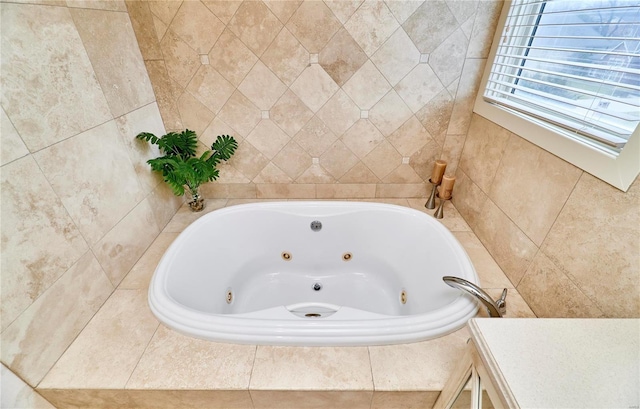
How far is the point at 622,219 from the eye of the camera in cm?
72

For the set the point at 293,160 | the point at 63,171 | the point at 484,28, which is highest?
the point at 484,28

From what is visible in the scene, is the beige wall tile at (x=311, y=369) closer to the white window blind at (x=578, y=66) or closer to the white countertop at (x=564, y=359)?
the white countertop at (x=564, y=359)

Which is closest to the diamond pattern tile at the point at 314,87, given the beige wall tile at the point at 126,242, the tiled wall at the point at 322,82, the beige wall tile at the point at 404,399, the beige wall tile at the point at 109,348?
the tiled wall at the point at 322,82

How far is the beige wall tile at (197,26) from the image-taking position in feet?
4.20

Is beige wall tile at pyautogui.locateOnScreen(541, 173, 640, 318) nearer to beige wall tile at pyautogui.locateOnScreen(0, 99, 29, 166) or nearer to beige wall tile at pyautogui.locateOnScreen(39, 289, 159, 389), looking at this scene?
beige wall tile at pyautogui.locateOnScreen(39, 289, 159, 389)

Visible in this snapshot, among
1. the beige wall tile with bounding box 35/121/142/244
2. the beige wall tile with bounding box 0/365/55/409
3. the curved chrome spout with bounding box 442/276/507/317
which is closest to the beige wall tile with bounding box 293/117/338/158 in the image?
the beige wall tile with bounding box 35/121/142/244

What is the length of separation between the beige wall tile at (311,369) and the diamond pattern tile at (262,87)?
120 cm

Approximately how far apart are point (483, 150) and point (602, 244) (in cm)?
70

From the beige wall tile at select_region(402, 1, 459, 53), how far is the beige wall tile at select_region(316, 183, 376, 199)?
2.61 feet

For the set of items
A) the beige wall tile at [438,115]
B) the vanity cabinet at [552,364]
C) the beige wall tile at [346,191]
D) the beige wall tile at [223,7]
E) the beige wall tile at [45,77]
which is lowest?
the beige wall tile at [346,191]

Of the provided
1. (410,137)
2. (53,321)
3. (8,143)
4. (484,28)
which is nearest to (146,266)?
(53,321)

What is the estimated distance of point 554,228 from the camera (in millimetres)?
931

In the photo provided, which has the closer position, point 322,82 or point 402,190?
point 322,82

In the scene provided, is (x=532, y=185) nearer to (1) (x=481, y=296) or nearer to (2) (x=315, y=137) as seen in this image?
(1) (x=481, y=296)
